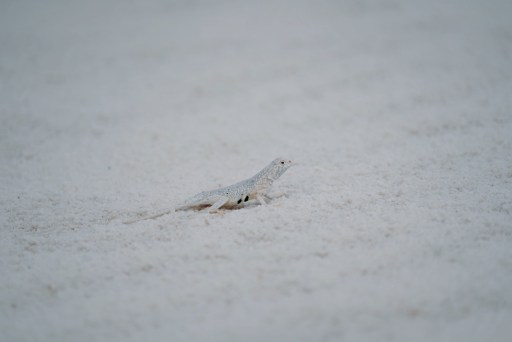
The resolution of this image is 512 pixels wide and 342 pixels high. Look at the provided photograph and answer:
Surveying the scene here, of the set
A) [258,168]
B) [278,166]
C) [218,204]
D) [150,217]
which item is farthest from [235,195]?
[258,168]

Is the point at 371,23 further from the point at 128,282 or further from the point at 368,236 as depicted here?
the point at 128,282

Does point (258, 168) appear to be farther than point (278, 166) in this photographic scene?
Yes

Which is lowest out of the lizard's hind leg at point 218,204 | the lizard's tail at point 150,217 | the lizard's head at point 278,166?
the lizard's tail at point 150,217

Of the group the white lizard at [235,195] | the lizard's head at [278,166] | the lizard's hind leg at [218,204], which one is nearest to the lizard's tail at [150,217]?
the white lizard at [235,195]

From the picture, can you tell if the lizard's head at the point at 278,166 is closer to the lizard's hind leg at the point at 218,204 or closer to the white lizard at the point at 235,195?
the white lizard at the point at 235,195

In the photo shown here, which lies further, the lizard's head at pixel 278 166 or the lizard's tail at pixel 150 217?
the lizard's head at pixel 278 166

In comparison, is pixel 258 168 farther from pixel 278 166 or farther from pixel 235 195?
pixel 235 195

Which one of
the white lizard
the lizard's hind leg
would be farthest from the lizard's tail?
the lizard's hind leg
